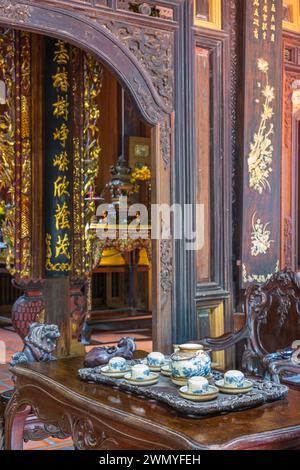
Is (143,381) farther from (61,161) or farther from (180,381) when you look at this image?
(61,161)

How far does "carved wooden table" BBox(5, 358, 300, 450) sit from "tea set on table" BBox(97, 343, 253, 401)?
0.25 ft

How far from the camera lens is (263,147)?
12.9 feet

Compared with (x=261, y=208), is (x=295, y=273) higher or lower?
lower

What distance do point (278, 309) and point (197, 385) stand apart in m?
1.51

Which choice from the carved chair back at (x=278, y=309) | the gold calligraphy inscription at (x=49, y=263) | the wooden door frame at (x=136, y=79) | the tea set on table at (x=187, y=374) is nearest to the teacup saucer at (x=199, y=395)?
the tea set on table at (x=187, y=374)

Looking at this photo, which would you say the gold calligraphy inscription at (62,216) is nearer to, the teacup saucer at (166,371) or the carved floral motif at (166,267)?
the carved floral motif at (166,267)

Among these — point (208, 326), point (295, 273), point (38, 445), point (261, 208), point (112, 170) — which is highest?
point (112, 170)

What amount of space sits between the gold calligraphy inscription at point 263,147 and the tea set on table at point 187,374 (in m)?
1.86

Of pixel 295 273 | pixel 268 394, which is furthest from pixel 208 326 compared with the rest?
pixel 268 394

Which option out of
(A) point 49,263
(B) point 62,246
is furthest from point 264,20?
(A) point 49,263

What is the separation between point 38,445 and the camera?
3.38 meters
